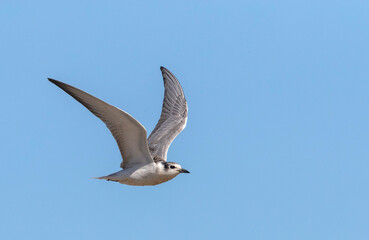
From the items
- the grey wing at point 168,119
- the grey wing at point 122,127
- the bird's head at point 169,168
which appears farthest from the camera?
the grey wing at point 168,119

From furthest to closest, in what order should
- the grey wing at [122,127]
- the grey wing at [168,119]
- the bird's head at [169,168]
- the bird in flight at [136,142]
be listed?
the grey wing at [168,119] → the bird's head at [169,168] → the bird in flight at [136,142] → the grey wing at [122,127]

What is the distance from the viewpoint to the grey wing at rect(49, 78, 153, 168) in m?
14.9

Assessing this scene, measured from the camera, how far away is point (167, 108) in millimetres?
21328

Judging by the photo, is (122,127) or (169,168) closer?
(122,127)

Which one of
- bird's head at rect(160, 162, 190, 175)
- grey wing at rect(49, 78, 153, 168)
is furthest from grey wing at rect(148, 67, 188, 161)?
grey wing at rect(49, 78, 153, 168)

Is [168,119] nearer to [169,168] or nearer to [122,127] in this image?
[169,168]

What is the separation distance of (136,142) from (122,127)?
684 mm

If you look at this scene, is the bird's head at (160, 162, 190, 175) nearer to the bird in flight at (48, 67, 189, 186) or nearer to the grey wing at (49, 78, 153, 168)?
the bird in flight at (48, 67, 189, 186)

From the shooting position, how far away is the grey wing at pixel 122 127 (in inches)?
587

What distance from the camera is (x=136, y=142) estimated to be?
1628 cm

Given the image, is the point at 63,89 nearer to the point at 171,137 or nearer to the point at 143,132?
the point at 143,132

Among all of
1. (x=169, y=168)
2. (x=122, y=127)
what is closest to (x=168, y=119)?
(x=169, y=168)

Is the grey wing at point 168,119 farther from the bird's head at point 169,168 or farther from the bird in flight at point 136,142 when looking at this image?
the bird's head at point 169,168

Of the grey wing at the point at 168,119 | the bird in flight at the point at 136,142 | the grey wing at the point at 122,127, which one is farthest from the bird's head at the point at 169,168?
the grey wing at the point at 168,119
